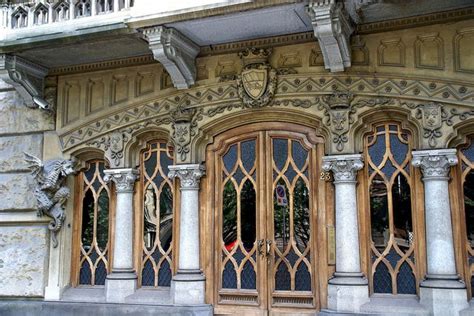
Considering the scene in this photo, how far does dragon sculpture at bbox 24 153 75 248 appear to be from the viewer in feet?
27.6

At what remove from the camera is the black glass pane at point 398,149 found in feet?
23.5

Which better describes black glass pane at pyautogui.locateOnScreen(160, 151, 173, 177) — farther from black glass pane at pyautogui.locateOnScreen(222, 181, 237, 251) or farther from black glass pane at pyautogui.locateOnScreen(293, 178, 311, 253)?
black glass pane at pyautogui.locateOnScreen(293, 178, 311, 253)

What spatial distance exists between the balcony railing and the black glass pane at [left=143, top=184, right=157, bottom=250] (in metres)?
2.64

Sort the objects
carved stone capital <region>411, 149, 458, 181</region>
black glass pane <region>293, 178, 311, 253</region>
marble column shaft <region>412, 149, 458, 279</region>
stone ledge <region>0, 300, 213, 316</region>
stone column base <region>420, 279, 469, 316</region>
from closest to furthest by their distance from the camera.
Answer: stone column base <region>420, 279, 469, 316</region>, marble column shaft <region>412, 149, 458, 279</region>, carved stone capital <region>411, 149, 458, 181</region>, black glass pane <region>293, 178, 311, 253</region>, stone ledge <region>0, 300, 213, 316</region>

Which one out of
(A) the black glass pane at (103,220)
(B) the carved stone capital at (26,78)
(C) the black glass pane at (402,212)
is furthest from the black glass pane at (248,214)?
(B) the carved stone capital at (26,78)

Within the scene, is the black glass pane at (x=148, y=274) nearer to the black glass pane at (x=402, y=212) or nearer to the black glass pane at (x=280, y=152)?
the black glass pane at (x=280, y=152)

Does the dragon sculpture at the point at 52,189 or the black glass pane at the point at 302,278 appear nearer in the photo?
the black glass pane at the point at 302,278

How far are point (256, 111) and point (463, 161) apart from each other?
2.75m

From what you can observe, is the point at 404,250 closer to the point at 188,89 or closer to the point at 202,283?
the point at 202,283

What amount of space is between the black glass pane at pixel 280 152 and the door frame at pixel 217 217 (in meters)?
0.17

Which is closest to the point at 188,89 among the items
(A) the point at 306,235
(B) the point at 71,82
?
(B) the point at 71,82

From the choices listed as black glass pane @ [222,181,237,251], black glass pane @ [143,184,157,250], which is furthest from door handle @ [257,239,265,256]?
black glass pane @ [143,184,157,250]

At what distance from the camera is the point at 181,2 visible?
707cm

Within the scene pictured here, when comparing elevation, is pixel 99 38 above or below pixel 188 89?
above
